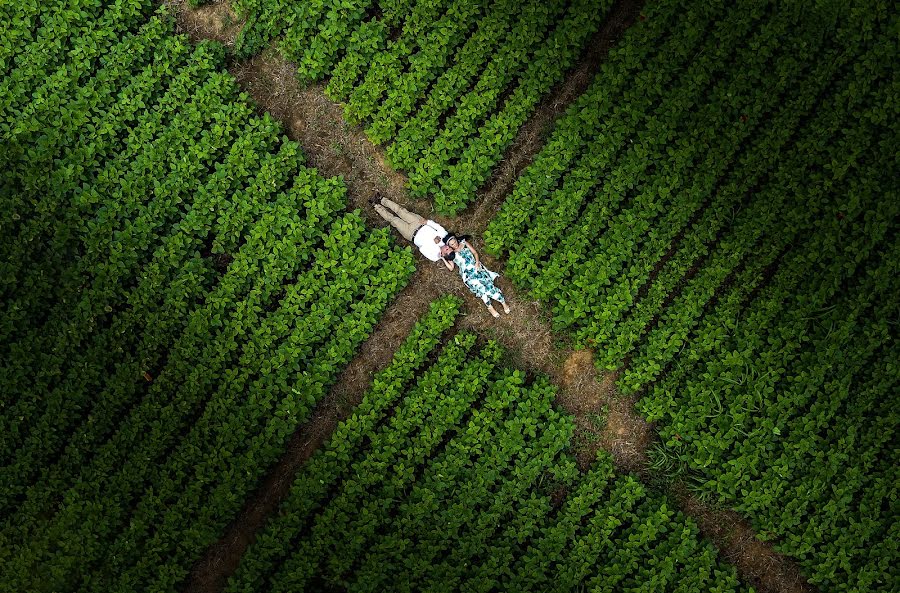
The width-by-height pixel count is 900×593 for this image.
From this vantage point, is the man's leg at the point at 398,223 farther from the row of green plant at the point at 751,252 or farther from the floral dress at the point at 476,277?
the row of green plant at the point at 751,252

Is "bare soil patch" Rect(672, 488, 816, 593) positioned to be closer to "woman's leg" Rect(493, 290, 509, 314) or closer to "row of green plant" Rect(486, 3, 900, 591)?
"row of green plant" Rect(486, 3, 900, 591)

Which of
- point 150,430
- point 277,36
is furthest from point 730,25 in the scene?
point 150,430

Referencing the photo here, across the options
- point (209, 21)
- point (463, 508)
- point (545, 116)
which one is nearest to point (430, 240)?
point (545, 116)

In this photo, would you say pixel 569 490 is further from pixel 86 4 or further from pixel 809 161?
pixel 86 4

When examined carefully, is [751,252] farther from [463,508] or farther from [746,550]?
[463,508]

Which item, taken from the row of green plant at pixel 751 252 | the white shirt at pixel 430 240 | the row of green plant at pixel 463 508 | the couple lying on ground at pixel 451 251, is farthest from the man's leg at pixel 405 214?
the row of green plant at pixel 463 508

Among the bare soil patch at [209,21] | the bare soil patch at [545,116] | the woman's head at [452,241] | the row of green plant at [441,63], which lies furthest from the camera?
the bare soil patch at [209,21]
